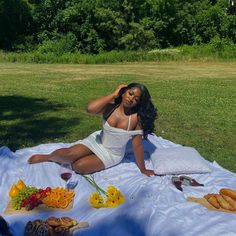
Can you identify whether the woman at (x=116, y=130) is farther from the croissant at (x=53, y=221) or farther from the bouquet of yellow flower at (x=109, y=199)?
the croissant at (x=53, y=221)

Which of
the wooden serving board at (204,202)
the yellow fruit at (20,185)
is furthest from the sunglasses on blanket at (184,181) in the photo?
the yellow fruit at (20,185)

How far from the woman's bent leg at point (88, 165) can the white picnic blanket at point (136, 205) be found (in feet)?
0.30

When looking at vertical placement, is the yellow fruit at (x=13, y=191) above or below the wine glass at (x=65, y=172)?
below

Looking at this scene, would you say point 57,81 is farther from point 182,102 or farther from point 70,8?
point 70,8

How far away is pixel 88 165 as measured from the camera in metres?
6.39

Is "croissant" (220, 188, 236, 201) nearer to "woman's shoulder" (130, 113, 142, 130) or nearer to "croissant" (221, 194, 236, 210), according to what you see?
"croissant" (221, 194, 236, 210)

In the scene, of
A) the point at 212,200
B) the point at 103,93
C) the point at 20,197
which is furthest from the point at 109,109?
the point at 103,93

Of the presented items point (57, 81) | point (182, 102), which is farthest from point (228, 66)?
point (182, 102)

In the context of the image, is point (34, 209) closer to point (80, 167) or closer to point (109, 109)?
point (80, 167)

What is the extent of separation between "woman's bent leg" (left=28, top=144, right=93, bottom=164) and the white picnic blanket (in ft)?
0.39

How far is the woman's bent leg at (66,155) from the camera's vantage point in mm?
6566

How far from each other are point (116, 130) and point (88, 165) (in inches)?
22.3

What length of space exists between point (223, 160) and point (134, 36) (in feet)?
78.0

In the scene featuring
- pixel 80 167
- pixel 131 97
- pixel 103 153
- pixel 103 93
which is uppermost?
pixel 131 97
